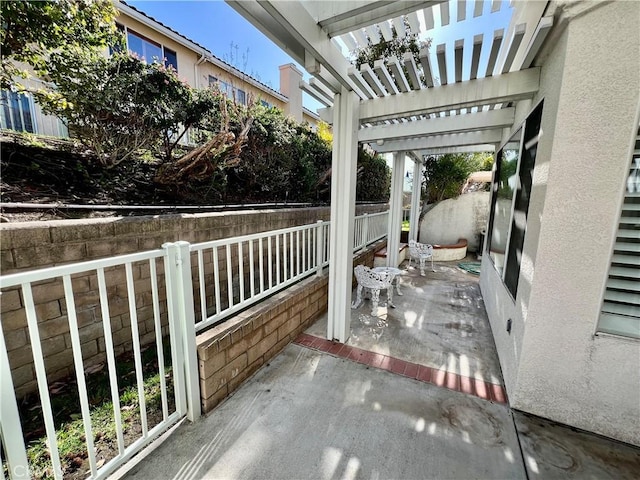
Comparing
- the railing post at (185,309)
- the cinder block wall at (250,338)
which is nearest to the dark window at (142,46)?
the cinder block wall at (250,338)

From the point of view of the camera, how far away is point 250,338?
8.87ft

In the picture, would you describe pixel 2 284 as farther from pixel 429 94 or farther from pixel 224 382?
pixel 429 94

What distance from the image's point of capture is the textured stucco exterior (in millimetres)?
1849

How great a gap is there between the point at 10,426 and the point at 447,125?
5.01 meters

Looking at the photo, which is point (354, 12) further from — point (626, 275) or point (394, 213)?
point (394, 213)

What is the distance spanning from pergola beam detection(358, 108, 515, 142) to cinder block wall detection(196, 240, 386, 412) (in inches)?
102

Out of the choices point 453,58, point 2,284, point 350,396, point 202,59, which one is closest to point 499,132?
point 453,58

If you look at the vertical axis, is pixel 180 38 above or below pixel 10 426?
above

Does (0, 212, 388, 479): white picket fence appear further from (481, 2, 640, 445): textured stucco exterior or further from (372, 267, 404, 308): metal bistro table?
(481, 2, 640, 445): textured stucco exterior

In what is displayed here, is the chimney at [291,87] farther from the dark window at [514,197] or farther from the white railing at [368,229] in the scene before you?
the dark window at [514,197]

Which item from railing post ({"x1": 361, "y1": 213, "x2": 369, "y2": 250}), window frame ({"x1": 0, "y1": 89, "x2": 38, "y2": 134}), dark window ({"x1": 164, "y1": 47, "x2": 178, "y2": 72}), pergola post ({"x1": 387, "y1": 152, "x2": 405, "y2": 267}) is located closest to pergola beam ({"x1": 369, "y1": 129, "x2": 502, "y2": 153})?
pergola post ({"x1": 387, "y1": 152, "x2": 405, "y2": 267})

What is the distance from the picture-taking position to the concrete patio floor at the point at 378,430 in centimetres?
185

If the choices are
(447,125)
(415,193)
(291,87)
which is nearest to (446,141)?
(447,125)

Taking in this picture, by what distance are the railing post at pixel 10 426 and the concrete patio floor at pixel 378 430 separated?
0.72 meters
